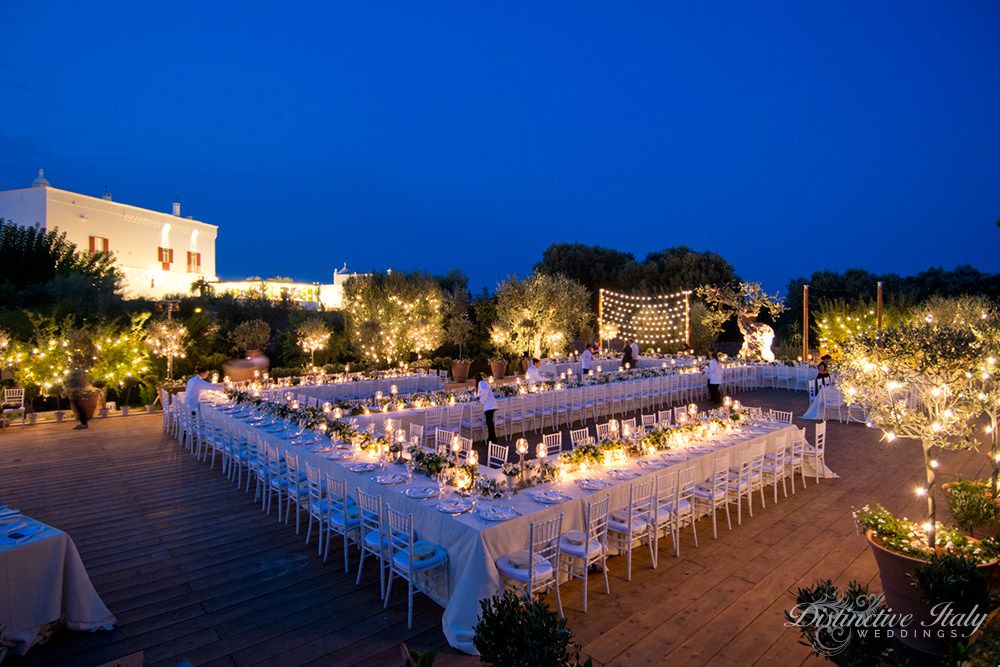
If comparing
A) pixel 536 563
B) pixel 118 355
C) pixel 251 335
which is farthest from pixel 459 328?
pixel 536 563

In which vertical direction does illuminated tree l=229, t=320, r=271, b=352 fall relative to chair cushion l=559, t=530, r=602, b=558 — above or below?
above

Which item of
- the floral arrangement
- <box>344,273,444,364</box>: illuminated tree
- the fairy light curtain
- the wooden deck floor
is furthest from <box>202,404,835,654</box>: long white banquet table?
the fairy light curtain

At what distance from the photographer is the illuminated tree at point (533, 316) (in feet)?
67.6

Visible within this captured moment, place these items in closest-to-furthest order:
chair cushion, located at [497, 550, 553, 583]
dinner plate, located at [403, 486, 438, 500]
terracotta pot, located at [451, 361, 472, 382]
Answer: chair cushion, located at [497, 550, 553, 583] → dinner plate, located at [403, 486, 438, 500] → terracotta pot, located at [451, 361, 472, 382]

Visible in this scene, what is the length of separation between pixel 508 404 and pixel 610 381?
3594 mm

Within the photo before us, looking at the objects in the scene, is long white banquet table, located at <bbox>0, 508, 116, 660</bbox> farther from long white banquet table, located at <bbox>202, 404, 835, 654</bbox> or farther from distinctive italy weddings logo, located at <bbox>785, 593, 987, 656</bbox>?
distinctive italy weddings logo, located at <bbox>785, 593, 987, 656</bbox>

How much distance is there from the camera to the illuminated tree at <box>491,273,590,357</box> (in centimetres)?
2061

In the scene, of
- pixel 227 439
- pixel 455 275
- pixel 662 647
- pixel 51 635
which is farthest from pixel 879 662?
pixel 455 275

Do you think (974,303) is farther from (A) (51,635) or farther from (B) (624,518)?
(A) (51,635)

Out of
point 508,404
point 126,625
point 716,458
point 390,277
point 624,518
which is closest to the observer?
point 126,625

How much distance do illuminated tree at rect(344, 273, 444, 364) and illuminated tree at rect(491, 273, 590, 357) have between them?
2.51 metres

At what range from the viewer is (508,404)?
11.6 m

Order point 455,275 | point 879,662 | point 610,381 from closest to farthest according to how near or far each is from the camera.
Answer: point 879,662, point 610,381, point 455,275

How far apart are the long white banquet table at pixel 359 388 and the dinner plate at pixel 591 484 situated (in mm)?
7431
